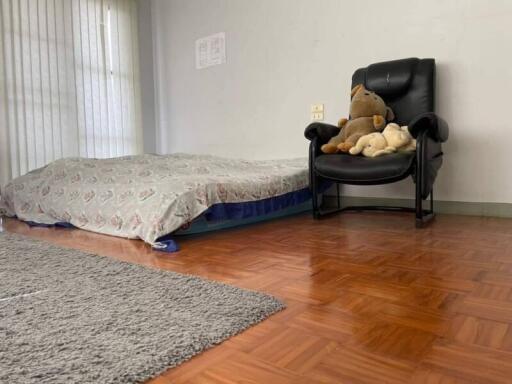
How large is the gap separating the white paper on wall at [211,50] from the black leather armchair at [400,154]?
1659 millimetres

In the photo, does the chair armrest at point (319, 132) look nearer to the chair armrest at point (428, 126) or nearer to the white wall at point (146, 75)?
the chair armrest at point (428, 126)

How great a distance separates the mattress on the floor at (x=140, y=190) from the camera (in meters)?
2.09

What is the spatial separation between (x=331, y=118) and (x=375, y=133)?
2.86 ft

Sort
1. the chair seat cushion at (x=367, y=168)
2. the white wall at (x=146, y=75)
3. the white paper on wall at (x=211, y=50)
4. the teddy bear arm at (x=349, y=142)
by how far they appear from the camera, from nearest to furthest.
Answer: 1. the chair seat cushion at (x=367, y=168)
2. the teddy bear arm at (x=349, y=142)
3. the white paper on wall at (x=211, y=50)
4. the white wall at (x=146, y=75)

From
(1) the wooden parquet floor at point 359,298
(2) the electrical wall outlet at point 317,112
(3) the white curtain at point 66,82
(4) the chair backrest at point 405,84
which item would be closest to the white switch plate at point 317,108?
(2) the electrical wall outlet at point 317,112

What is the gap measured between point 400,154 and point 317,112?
1286mm

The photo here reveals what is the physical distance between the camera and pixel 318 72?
350cm

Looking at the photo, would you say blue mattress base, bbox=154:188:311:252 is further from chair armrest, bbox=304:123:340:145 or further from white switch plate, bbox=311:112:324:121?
white switch plate, bbox=311:112:324:121

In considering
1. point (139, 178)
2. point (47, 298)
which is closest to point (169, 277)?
point (47, 298)

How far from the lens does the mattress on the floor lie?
2.09 metres

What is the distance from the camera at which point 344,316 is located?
3.68 ft

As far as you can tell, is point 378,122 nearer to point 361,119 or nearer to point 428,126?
point 361,119

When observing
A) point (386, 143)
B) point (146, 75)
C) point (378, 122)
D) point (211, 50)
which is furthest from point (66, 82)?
point (386, 143)

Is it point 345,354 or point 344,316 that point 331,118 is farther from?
point 345,354
